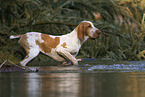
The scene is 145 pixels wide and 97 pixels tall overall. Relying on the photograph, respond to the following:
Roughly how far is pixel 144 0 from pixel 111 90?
11006 millimetres

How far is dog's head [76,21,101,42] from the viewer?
10.2 m

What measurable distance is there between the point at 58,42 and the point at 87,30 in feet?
2.97

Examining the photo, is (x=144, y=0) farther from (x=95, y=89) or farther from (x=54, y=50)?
(x=95, y=89)

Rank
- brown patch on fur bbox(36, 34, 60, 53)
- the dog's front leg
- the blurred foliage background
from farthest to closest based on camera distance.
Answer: the blurred foliage background, brown patch on fur bbox(36, 34, 60, 53), the dog's front leg

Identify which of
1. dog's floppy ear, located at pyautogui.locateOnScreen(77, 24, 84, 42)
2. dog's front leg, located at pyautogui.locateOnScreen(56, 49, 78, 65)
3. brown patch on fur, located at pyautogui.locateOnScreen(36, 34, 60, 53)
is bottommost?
dog's front leg, located at pyautogui.locateOnScreen(56, 49, 78, 65)

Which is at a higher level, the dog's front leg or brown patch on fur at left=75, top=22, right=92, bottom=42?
brown patch on fur at left=75, top=22, right=92, bottom=42

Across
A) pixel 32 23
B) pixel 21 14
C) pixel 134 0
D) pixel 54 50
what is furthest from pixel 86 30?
pixel 134 0

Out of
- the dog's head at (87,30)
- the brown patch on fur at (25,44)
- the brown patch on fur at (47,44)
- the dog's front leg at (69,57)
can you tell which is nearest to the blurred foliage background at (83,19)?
the brown patch on fur at (25,44)

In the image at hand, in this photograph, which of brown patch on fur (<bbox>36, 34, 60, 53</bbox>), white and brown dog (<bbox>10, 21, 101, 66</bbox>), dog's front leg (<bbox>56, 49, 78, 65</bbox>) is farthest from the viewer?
brown patch on fur (<bbox>36, 34, 60, 53</bbox>)

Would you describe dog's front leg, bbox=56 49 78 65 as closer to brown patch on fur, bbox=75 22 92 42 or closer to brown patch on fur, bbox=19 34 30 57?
brown patch on fur, bbox=75 22 92 42

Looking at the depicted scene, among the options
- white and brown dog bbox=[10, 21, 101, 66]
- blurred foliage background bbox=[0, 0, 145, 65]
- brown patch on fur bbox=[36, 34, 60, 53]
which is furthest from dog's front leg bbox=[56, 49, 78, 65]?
blurred foliage background bbox=[0, 0, 145, 65]

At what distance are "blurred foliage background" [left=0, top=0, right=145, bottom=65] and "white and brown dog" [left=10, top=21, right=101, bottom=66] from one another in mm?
1728

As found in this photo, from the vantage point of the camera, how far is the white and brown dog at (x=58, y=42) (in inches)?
396

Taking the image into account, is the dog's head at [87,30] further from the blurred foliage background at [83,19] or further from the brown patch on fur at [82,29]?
the blurred foliage background at [83,19]
